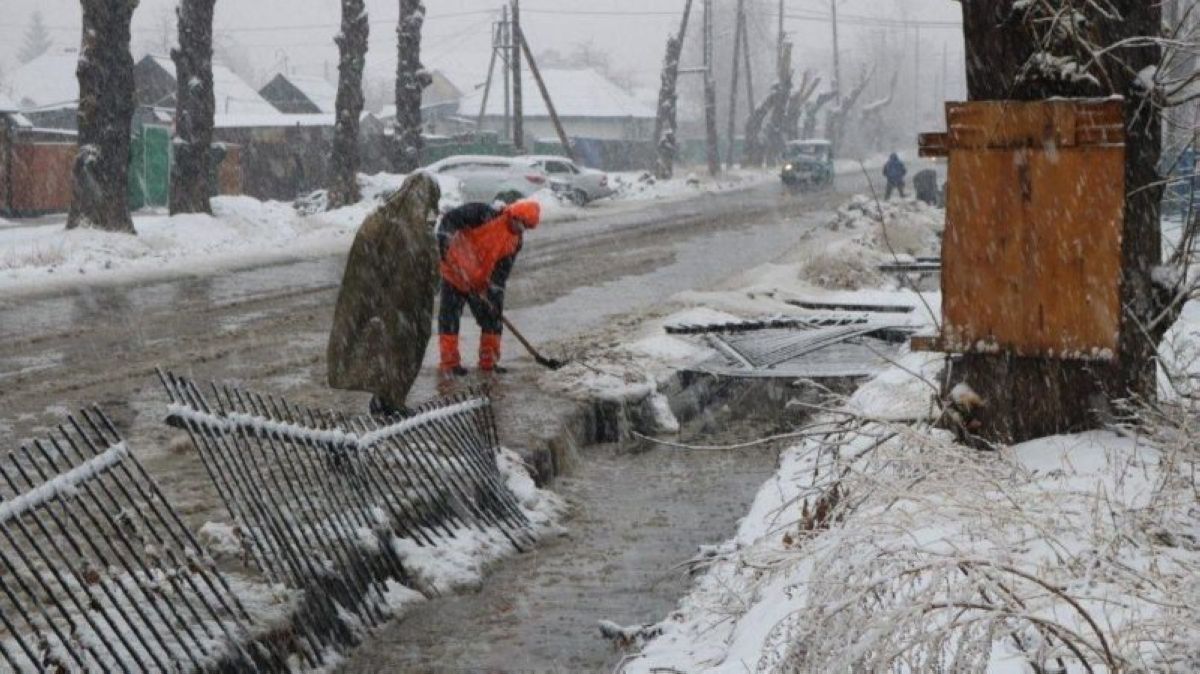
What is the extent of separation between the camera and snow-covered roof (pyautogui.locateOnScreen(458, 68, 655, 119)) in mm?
76625

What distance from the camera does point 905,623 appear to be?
337cm

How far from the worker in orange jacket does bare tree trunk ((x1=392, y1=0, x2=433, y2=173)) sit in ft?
64.4

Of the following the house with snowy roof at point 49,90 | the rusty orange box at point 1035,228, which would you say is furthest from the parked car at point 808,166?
the rusty orange box at point 1035,228

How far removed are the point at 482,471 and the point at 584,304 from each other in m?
7.60

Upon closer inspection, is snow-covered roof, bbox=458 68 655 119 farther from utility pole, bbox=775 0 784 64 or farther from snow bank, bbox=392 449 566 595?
snow bank, bbox=392 449 566 595

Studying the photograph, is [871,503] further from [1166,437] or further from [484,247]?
[484,247]

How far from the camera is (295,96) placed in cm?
5728

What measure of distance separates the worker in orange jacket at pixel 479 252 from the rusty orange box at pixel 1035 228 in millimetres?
4567

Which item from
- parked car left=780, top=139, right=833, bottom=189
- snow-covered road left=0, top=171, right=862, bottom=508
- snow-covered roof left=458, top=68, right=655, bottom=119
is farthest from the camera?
snow-covered roof left=458, top=68, right=655, bottom=119

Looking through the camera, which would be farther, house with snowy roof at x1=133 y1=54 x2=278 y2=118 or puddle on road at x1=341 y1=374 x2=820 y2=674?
house with snowy roof at x1=133 y1=54 x2=278 y2=118

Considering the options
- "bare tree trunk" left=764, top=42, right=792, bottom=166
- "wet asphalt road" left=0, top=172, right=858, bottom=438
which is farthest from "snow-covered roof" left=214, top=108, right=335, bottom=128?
"bare tree trunk" left=764, top=42, right=792, bottom=166

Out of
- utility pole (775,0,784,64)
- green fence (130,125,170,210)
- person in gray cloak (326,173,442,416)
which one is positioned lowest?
person in gray cloak (326,173,442,416)

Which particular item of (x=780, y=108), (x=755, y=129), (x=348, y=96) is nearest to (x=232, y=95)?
(x=348, y=96)

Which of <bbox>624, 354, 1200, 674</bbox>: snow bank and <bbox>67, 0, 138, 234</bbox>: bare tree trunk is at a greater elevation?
<bbox>67, 0, 138, 234</bbox>: bare tree trunk
